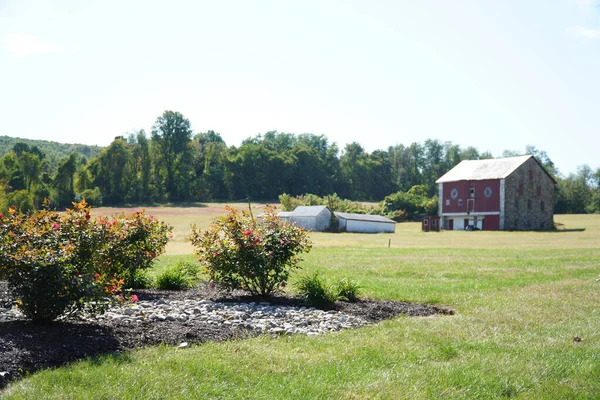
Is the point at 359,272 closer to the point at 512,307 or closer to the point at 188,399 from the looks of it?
the point at 512,307

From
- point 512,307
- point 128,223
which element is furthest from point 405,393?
point 128,223

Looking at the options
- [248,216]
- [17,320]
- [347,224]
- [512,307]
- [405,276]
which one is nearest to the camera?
[17,320]

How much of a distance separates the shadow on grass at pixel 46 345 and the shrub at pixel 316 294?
478cm

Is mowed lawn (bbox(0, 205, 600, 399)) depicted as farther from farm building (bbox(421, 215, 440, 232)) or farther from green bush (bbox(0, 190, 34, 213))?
farm building (bbox(421, 215, 440, 232))

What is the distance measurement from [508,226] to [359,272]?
191 ft

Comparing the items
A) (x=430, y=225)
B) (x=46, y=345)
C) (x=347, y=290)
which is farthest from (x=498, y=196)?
(x=46, y=345)

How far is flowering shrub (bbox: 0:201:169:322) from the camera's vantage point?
8492 mm

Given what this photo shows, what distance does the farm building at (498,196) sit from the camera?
7506cm

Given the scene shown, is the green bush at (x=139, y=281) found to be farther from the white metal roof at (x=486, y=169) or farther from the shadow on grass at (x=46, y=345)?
the white metal roof at (x=486, y=169)

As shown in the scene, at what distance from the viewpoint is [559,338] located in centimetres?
964

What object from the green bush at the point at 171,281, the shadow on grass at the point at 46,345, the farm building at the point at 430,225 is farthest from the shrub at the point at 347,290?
the farm building at the point at 430,225

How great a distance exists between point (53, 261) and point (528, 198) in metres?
77.0

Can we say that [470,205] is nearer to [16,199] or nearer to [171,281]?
[16,199]

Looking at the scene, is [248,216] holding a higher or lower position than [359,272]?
higher
